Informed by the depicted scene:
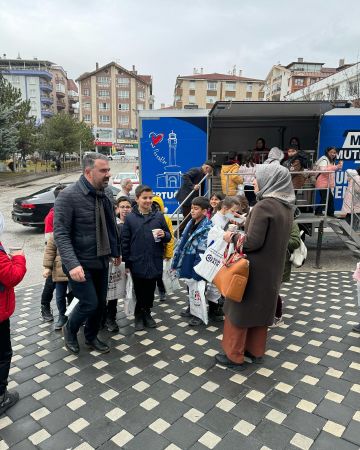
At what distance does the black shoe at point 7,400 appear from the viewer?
2637 mm

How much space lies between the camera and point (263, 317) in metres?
2.98

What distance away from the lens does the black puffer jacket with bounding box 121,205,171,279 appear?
377 centimetres

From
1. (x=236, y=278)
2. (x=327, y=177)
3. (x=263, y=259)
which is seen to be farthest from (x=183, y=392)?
(x=327, y=177)

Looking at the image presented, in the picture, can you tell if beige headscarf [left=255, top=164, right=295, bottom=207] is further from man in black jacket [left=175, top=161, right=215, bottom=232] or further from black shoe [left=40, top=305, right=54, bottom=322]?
man in black jacket [left=175, top=161, right=215, bottom=232]

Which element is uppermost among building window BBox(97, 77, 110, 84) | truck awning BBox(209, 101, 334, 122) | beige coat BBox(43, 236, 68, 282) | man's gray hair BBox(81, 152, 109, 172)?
building window BBox(97, 77, 110, 84)

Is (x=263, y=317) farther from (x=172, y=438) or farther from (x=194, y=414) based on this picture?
(x=172, y=438)

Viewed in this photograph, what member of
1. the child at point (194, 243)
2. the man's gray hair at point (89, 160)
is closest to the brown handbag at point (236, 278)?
the child at point (194, 243)

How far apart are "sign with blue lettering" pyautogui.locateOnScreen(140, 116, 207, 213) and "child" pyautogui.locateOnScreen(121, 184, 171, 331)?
12.4ft

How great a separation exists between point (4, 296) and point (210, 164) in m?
4.73

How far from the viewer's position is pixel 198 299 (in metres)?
4.07

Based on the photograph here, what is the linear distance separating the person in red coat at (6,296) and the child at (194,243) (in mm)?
1966

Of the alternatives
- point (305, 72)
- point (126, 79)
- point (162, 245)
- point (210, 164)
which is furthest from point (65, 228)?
point (126, 79)

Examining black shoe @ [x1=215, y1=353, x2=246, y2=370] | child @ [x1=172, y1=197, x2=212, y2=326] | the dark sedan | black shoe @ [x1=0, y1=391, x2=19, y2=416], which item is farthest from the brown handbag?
the dark sedan

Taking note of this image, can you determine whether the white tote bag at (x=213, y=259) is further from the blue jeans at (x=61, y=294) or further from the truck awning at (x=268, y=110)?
the truck awning at (x=268, y=110)
